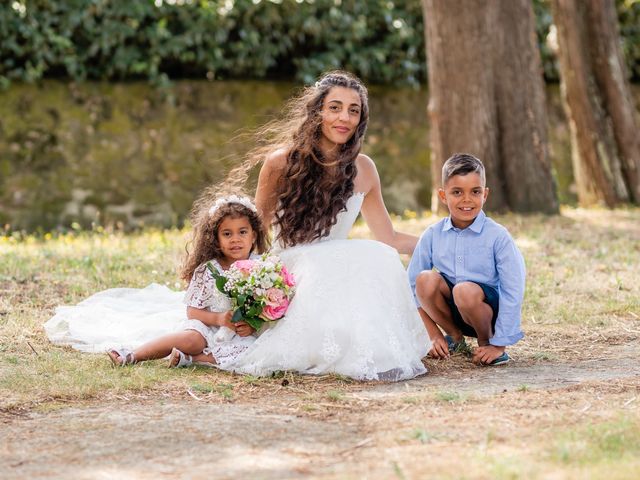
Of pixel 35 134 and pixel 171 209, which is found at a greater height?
pixel 35 134

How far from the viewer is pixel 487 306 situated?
4.96 m

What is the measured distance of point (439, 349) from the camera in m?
5.03

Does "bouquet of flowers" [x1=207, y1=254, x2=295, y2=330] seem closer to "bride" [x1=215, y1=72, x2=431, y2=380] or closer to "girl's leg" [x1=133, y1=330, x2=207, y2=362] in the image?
"bride" [x1=215, y1=72, x2=431, y2=380]

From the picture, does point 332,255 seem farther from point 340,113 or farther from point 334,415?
point 334,415

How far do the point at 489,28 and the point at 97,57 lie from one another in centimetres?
432

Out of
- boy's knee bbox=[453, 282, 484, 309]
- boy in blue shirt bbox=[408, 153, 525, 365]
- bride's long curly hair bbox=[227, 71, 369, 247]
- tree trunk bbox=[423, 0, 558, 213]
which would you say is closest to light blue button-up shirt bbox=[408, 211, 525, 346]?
boy in blue shirt bbox=[408, 153, 525, 365]

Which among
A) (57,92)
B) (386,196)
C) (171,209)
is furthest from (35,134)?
(386,196)

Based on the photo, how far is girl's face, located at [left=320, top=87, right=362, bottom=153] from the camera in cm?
503

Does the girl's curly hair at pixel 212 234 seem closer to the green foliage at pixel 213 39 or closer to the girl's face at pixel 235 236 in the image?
the girl's face at pixel 235 236

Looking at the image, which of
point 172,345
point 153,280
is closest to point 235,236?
point 172,345

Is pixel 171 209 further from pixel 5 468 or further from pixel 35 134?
pixel 5 468

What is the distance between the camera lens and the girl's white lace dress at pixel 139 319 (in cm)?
493

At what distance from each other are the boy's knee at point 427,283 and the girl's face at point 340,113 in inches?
32.2

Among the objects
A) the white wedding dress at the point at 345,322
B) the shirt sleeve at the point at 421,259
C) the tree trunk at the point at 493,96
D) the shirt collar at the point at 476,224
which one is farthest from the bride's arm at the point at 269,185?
the tree trunk at the point at 493,96
